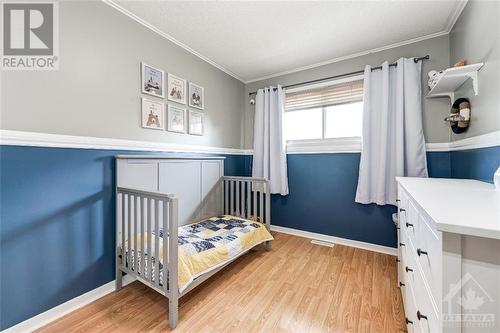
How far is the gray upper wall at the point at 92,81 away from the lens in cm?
132

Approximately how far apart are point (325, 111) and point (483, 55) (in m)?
1.49

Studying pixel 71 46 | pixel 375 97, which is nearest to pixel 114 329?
pixel 71 46

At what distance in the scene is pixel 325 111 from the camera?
2.77m

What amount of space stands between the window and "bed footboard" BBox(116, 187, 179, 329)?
2.06m

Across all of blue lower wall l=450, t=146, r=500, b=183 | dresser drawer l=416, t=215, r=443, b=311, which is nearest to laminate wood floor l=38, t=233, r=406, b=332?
dresser drawer l=416, t=215, r=443, b=311

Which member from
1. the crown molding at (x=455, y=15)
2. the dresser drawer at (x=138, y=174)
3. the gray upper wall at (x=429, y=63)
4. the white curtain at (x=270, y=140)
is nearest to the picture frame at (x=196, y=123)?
the dresser drawer at (x=138, y=174)

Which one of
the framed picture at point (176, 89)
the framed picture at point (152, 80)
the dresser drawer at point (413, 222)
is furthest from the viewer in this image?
the framed picture at point (176, 89)

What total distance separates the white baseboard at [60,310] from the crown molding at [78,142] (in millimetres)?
1093

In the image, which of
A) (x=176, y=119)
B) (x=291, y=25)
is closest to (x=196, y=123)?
(x=176, y=119)

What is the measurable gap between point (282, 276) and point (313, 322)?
0.55 metres

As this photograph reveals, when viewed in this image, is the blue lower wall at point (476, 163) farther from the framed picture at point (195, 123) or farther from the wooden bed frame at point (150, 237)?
the framed picture at point (195, 123)

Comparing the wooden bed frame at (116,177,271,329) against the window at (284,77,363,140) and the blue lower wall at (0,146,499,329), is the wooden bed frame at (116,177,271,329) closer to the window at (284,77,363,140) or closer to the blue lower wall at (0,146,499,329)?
the blue lower wall at (0,146,499,329)

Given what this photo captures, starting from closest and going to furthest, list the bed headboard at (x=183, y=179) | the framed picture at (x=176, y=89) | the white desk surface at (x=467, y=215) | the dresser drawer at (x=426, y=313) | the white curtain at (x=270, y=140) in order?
the white desk surface at (x=467, y=215) < the dresser drawer at (x=426, y=313) < the bed headboard at (x=183, y=179) < the framed picture at (x=176, y=89) < the white curtain at (x=270, y=140)

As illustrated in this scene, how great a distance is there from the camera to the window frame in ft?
8.34
